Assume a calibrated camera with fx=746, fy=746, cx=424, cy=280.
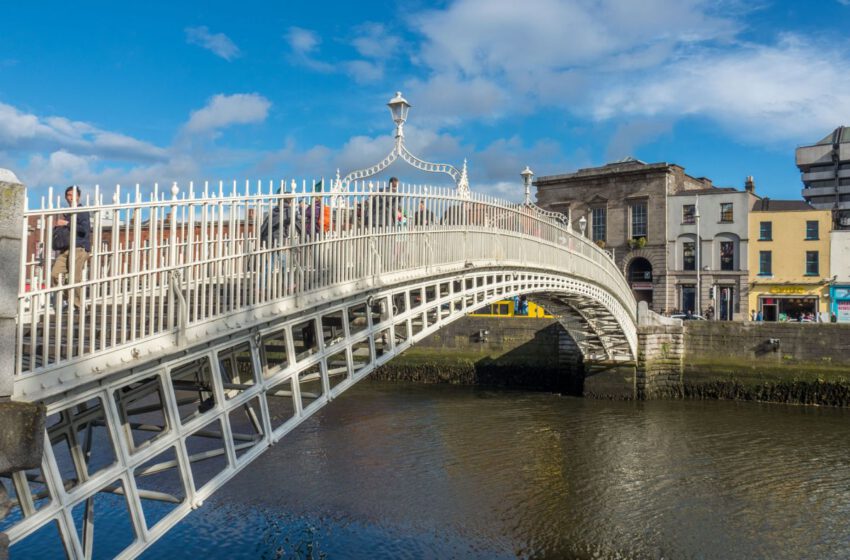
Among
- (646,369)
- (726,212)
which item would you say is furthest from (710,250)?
(646,369)

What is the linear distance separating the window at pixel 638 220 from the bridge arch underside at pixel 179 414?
2732 centimetres

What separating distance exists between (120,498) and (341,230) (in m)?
7.00

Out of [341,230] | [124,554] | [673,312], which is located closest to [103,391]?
[124,554]

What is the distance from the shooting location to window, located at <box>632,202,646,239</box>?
4132 centimetres

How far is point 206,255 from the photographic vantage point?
6598mm

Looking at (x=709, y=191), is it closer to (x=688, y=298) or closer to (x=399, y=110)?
(x=688, y=298)

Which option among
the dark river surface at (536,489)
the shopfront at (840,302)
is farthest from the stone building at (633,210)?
the dark river surface at (536,489)

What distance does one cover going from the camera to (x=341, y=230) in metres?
8.77

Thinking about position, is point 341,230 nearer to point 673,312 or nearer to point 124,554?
point 124,554

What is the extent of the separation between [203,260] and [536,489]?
30.8 feet

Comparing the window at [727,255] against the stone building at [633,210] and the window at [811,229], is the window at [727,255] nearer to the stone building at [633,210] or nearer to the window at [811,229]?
the stone building at [633,210]

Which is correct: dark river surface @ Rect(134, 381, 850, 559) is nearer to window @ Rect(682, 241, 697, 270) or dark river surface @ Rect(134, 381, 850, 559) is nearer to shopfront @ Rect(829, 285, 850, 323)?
shopfront @ Rect(829, 285, 850, 323)

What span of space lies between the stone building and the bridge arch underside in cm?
2691

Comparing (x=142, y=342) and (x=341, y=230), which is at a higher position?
(x=341, y=230)
